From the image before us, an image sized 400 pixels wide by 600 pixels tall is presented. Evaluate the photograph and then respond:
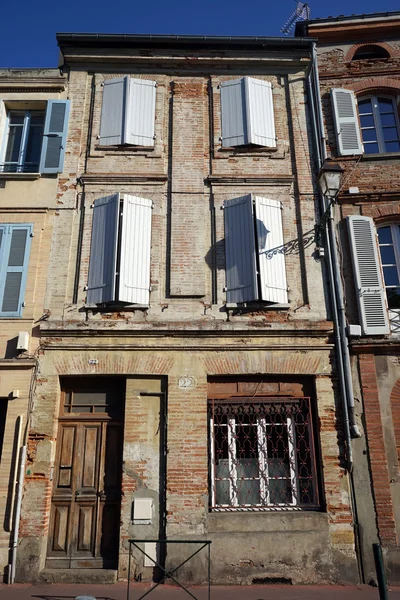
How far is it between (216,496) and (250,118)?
22.9 feet

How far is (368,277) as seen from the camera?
26.5ft

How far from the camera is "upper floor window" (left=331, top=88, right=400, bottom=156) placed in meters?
9.16

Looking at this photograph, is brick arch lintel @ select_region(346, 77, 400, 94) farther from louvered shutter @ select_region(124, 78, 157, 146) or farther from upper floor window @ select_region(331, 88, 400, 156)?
louvered shutter @ select_region(124, 78, 157, 146)

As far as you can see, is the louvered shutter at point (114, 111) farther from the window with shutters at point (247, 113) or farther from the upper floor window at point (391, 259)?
the upper floor window at point (391, 259)

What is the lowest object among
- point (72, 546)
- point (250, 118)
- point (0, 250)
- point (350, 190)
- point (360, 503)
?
point (72, 546)

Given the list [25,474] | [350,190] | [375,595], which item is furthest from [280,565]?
[350,190]

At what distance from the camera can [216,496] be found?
712cm

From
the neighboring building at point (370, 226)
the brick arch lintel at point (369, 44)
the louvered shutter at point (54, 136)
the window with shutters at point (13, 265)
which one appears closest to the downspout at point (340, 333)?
the neighboring building at point (370, 226)

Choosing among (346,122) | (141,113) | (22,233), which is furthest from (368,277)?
(22,233)

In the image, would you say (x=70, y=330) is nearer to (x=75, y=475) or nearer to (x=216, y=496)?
(x=75, y=475)

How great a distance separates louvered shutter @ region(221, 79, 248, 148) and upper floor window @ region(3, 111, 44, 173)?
A: 12.3ft

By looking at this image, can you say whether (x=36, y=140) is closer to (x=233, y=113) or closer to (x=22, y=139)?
(x=22, y=139)

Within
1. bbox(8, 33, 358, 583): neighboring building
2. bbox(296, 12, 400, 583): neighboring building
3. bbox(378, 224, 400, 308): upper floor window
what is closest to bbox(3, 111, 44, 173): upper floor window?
bbox(8, 33, 358, 583): neighboring building

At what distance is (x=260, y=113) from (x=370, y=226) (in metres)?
3.23
